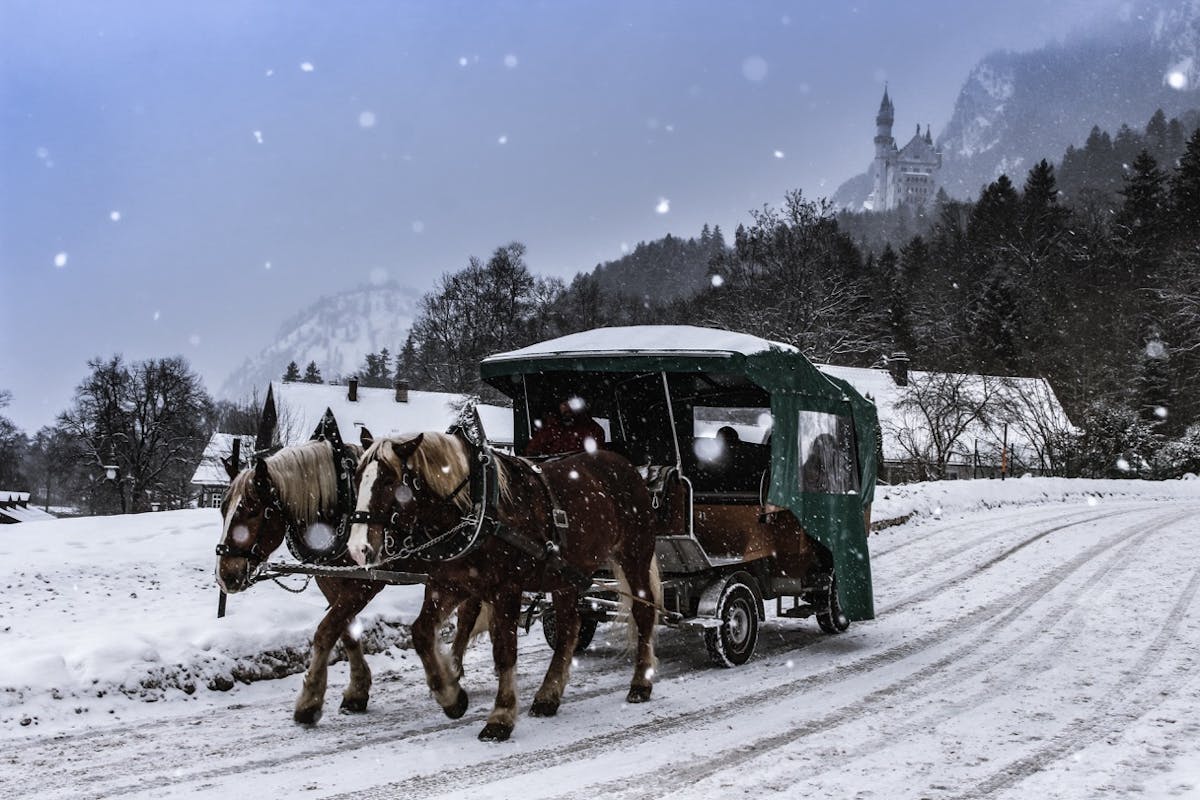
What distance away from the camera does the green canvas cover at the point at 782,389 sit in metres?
6.84

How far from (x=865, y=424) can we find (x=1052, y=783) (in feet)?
16.1

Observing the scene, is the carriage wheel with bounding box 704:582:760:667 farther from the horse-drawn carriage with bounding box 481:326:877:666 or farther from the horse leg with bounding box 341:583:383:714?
the horse leg with bounding box 341:583:383:714

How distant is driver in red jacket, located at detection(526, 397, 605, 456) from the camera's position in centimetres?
745

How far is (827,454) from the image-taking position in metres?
8.03

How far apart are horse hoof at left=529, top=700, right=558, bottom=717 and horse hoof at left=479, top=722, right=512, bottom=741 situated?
1.81 feet

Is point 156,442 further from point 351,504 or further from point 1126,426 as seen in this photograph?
point 351,504

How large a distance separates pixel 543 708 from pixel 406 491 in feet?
5.77

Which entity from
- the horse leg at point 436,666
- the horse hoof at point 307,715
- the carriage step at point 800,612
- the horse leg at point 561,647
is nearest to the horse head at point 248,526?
the horse hoof at point 307,715

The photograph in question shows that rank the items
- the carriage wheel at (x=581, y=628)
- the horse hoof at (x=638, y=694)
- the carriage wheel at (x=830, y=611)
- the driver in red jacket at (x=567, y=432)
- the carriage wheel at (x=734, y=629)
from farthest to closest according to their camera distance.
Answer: the carriage wheel at (x=830, y=611) < the carriage wheel at (x=581, y=628) < the driver in red jacket at (x=567, y=432) < the carriage wheel at (x=734, y=629) < the horse hoof at (x=638, y=694)

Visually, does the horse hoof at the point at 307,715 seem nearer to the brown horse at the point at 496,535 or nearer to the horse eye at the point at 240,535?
the brown horse at the point at 496,535

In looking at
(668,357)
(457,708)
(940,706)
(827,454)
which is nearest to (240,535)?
(457,708)

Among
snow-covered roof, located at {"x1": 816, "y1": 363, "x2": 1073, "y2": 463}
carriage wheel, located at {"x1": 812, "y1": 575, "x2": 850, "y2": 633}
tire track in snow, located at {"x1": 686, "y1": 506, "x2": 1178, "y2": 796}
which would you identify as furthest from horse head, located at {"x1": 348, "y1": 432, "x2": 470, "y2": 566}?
snow-covered roof, located at {"x1": 816, "y1": 363, "x2": 1073, "y2": 463}

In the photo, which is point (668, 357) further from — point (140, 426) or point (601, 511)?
point (140, 426)

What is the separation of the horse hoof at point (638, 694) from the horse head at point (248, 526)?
8.24 ft
